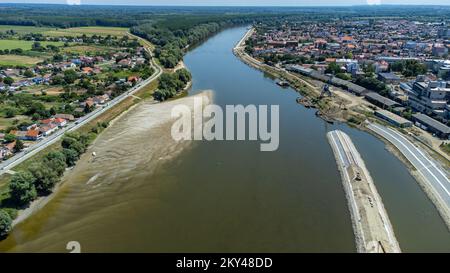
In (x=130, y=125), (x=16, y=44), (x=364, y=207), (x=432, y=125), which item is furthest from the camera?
(x=16, y=44)

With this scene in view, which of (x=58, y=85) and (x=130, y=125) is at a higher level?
(x=58, y=85)

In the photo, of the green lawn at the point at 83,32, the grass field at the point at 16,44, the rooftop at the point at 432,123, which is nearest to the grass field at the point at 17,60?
the grass field at the point at 16,44

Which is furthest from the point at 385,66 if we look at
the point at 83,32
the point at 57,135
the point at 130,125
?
the point at 83,32

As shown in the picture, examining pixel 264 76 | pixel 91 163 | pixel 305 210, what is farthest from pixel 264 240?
pixel 264 76

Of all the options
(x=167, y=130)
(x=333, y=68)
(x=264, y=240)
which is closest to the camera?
(x=264, y=240)

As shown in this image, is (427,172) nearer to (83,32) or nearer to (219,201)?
(219,201)

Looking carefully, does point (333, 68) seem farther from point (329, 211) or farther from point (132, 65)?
point (329, 211)

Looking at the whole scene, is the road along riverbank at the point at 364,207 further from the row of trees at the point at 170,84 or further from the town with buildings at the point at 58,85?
the town with buildings at the point at 58,85
